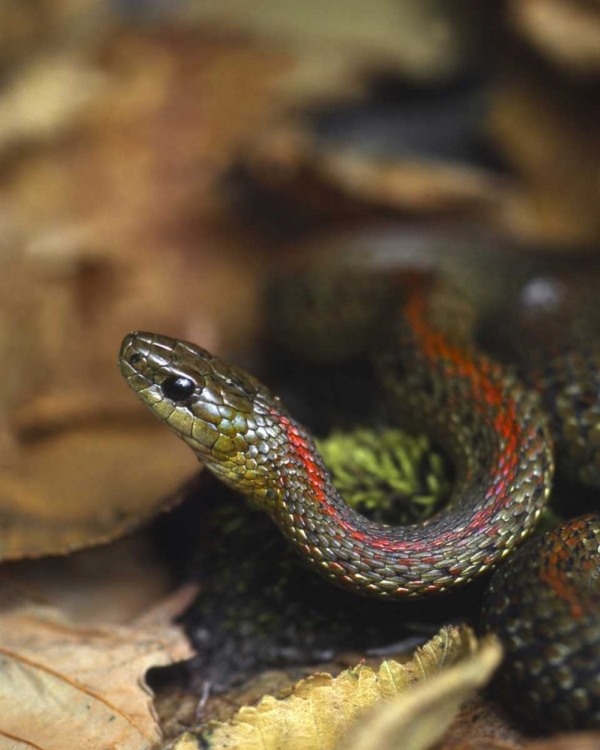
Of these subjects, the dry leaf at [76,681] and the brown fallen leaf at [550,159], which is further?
the brown fallen leaf at [550,159]

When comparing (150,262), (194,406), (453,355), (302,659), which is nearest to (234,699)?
(302,659)

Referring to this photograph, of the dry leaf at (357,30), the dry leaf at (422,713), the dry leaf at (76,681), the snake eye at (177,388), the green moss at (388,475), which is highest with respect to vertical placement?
the dry leaf at (357,30)

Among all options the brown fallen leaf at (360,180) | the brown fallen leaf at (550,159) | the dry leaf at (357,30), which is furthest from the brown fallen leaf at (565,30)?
the brown fallen leaf at (360,180)

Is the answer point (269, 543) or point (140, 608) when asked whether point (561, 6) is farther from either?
point (140, 608)

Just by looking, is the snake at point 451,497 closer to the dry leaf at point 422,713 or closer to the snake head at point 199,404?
the snake head at point 199,404

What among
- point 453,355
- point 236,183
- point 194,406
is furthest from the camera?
point 236,183

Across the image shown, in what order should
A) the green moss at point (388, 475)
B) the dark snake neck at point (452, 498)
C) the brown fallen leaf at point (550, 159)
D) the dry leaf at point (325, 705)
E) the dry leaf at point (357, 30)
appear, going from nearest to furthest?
the dry leaf at point (325, 705) < the dark snake neck at point (452, 498) < the green moss at point (388, 475) < the brown fallen leaf at point (550, 159) < the dry leaf at point (357, 30)

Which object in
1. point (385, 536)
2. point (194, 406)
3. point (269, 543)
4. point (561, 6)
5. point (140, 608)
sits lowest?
point (140, 608)

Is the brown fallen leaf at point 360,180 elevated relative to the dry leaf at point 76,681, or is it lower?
elevated

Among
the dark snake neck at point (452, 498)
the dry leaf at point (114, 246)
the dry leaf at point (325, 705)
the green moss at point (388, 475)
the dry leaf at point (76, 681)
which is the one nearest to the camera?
the dry leaf at point (325, 705)

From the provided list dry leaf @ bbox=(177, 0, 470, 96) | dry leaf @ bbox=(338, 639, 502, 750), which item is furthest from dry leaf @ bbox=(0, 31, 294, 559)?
dry leaf @ bbox=(338, 639, 502, 750)
